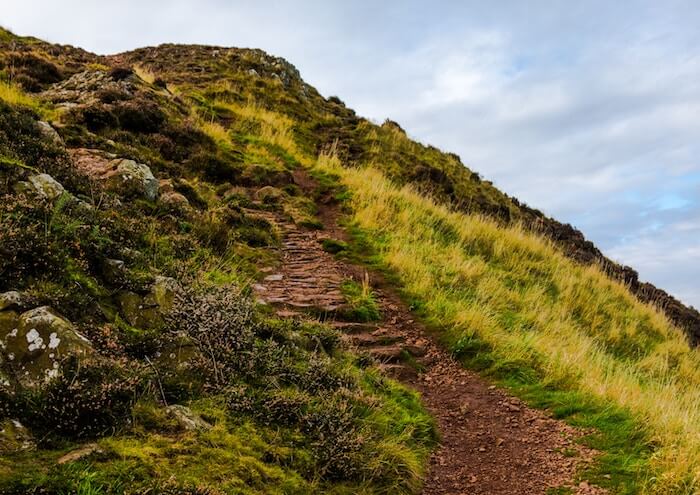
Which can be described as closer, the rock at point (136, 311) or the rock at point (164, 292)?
the rock at point (136, 311)

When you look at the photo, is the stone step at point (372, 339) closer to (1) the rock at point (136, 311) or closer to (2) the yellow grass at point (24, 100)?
(1) the rock at point (136, 311)

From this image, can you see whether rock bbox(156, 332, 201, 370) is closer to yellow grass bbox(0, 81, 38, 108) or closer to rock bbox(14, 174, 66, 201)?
rock bbox(14, 174, 66, 201)

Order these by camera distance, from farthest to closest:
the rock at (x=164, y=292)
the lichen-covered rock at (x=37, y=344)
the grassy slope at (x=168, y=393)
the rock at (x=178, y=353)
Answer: the rock at (x=164, y=292)
the rock at (x=178, y=353)
the lichen-covered rock at (x=37, y=344)
the grassy slope at (x=168, y=393)

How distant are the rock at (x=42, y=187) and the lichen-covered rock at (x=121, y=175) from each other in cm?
180

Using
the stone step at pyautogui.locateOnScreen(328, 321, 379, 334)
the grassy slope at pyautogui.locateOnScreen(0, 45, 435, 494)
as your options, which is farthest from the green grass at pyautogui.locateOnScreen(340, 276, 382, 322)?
the grassy slope at pyautogui.locateOnScreen(0, 45, 435, 494)

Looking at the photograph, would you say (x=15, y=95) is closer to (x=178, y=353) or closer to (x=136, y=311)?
(x=136, y=311)

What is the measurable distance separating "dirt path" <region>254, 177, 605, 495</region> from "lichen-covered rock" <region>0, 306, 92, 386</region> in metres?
3.09

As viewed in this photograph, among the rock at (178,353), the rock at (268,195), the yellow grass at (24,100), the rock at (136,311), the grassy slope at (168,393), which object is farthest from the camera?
the rock at (268,195)

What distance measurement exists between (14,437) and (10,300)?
1136 mm

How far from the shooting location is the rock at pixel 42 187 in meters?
5.23

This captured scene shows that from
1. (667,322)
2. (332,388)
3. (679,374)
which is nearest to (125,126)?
(332,388)

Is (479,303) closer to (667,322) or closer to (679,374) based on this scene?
(679,374)

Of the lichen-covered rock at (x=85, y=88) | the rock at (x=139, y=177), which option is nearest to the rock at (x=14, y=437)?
the rock at (x=139, y=177)

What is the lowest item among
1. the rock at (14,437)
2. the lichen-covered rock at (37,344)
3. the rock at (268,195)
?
the rock at (14,437)
